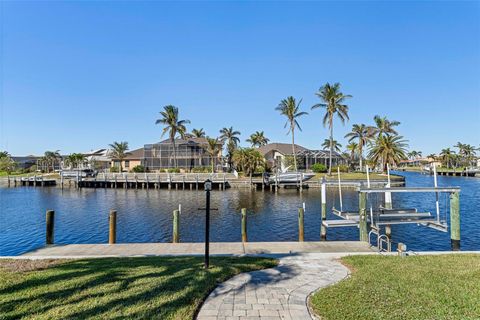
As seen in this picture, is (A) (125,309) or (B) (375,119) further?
(B) (375,119)

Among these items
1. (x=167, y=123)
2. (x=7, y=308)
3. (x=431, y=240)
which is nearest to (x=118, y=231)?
(x=7, y=308)

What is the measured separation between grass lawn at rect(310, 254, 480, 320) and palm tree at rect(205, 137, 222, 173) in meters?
54.4

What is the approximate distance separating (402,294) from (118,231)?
58.2 feet

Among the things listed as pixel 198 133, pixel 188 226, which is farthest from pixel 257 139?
pixel 188 226

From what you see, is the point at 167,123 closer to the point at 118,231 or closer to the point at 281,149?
the point at 281,149

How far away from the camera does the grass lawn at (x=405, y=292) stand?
193 inches

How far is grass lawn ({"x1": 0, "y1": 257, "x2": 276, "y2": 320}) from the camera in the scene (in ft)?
15.8

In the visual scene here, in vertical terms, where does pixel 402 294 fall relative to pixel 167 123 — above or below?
below

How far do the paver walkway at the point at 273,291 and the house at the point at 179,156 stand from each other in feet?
194

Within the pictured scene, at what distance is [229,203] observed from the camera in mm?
30656

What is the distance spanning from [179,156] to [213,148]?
34.2ft

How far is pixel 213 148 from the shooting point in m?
61.2

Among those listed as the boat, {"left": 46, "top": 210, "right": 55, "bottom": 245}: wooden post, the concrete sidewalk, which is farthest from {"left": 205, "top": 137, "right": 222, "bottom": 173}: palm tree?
the concrete sidewalk

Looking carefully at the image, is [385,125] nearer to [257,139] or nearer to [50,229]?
[257,139]
